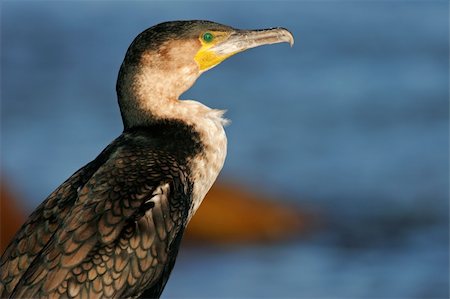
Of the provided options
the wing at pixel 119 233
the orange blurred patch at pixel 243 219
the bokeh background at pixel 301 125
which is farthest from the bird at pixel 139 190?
the orange blurred patch at pixel 243 219

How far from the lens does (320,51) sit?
A: 20.0m

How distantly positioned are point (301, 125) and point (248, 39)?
29.7ft

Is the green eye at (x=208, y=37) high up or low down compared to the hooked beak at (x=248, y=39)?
down

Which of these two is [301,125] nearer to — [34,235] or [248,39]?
[248,39]

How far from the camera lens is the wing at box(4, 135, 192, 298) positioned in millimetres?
5633

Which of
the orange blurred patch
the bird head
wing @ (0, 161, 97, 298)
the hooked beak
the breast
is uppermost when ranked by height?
the orange blurred patch

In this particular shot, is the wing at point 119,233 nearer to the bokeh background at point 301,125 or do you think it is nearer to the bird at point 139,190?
the bird at point 139,190

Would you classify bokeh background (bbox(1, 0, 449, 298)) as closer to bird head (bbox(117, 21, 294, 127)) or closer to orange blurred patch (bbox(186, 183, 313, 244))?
orange blurred patch (bbox(186, 183, 313, 244))

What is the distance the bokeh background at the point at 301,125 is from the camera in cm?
1095

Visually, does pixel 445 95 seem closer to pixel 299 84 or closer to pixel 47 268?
pixel 299 84

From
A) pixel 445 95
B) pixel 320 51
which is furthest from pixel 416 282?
pixel 320 51

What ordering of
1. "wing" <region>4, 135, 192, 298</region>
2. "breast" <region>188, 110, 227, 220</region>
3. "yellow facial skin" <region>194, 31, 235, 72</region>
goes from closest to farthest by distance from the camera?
"wing" <region>4, 135, 192, 298</region> < "breast" <region>188, 110, 227, 220</region> < "yellow facial skin" <region>194, 31, 235, 72</region>

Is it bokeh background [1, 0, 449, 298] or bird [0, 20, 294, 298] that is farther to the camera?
bokeh background [1, 0, 449, 298]

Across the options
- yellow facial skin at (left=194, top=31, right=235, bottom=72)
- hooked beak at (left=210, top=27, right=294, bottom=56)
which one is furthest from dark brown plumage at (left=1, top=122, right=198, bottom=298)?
hooked beak at (left=210, top=27, right=294, bottom=56)
